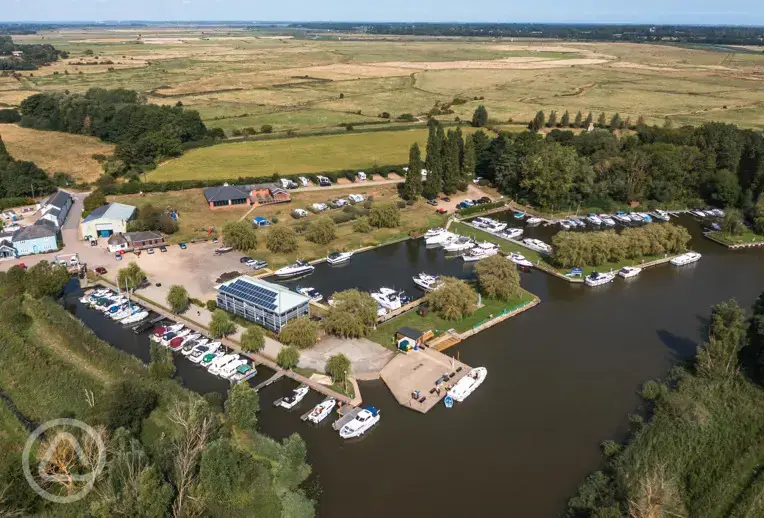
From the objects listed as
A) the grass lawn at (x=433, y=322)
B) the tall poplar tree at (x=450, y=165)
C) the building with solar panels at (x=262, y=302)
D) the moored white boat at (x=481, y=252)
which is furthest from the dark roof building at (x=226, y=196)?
the grass lawn at (x=433, y=322)

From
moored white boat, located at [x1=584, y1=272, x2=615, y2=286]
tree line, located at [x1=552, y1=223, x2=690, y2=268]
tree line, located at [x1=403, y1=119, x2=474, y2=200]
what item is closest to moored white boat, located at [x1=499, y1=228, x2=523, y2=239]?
tree line, located at [x1=552, y1=223, x2=690, y2=268]

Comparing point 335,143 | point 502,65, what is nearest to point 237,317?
point 335,143

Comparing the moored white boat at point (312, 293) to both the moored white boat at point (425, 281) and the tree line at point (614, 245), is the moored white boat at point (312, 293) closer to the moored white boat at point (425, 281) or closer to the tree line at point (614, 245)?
the moored white boat at point (425, 281)

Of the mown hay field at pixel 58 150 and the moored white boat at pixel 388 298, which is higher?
the mown hay field at pixel 58 150

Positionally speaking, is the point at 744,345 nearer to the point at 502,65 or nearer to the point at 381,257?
the point at 381,257

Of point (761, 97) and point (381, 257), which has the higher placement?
point (761, 97)

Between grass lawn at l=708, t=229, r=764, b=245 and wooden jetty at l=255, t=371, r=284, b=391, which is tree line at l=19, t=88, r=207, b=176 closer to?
wooden jetty at l=255, t=371, r=284, b=391
